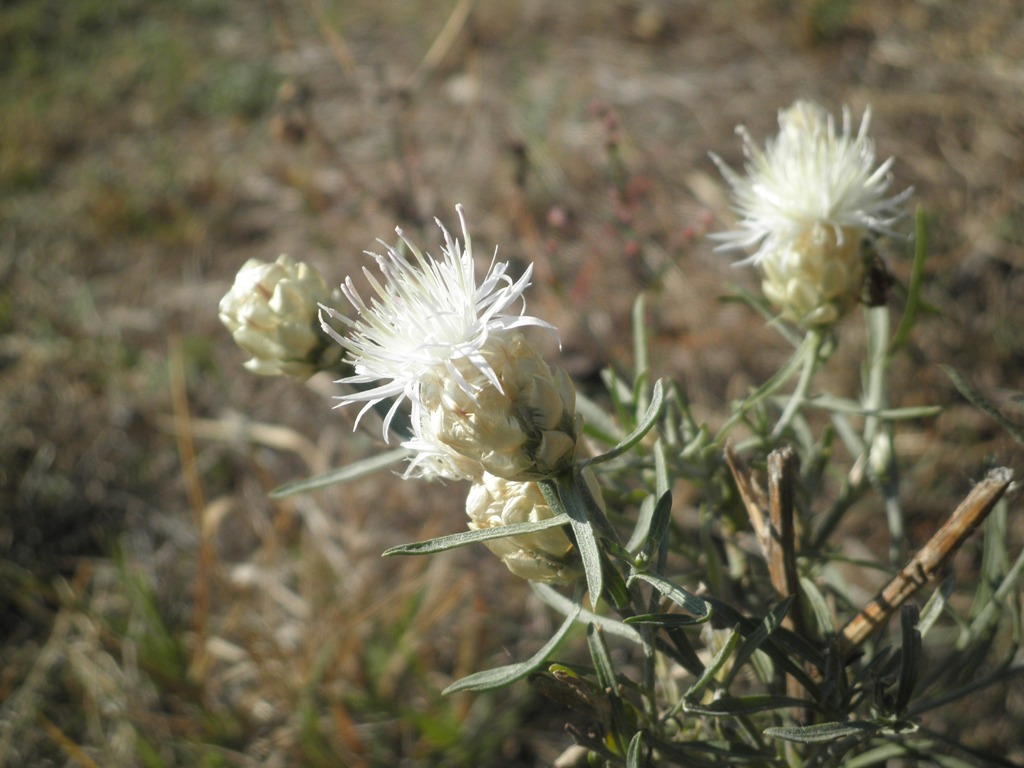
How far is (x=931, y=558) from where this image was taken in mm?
815

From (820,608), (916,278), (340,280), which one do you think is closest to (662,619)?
(820,608)

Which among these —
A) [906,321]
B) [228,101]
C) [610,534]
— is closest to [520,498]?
[610,534]

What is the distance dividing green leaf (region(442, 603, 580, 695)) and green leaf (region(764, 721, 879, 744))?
0.65ft

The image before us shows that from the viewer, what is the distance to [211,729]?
194 centimetres

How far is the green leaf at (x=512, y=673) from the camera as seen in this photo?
2.38 ft

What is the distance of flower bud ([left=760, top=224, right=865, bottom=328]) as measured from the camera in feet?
3.27

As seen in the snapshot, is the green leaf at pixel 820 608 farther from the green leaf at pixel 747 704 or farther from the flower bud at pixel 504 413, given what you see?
the flower bud at pixel 504 413

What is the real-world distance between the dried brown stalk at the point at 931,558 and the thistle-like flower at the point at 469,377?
364 mm

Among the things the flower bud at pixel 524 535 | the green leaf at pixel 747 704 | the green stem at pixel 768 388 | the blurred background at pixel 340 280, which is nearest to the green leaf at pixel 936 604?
the green leaf at pixel 747 704

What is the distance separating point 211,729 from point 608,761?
1.40 meters

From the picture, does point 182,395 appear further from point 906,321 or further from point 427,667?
point 906,321

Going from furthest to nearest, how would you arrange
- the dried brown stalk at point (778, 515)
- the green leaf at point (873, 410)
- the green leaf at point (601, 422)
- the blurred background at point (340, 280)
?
the blurred background at point (340, 280), the green leaf at point (601, 422), the green leaf at point (873, 410), the dried brown stalk at point (778, 515)

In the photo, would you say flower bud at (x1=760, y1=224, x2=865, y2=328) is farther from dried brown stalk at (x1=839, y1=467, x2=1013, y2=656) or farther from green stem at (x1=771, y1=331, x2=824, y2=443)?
dried brown stalk at (x1=839, y1=467, x2=1013, y2=656)

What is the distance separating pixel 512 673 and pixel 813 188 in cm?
64
